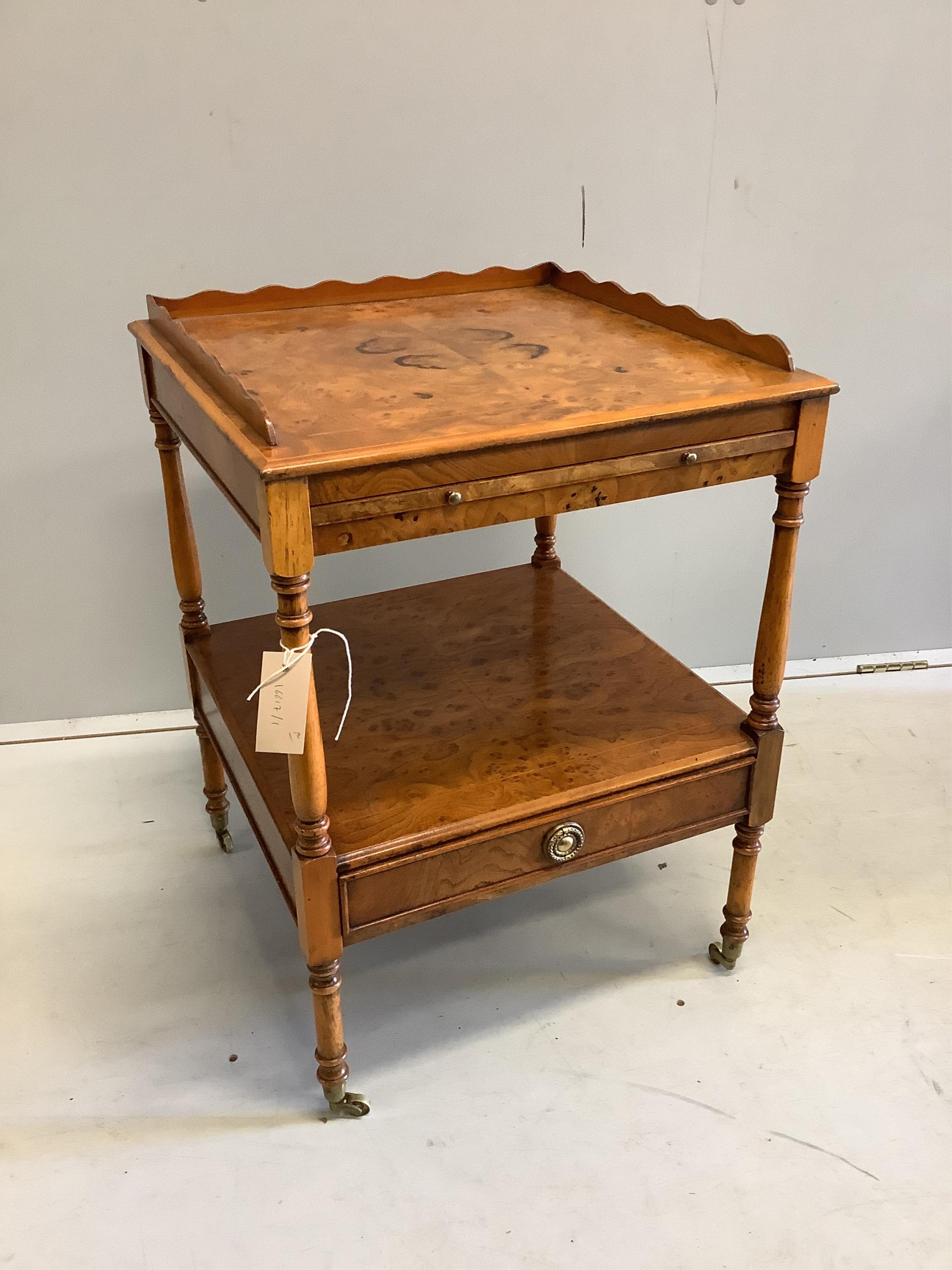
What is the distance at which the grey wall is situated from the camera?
1.92 metres

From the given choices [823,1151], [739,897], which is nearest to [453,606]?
[739,897]

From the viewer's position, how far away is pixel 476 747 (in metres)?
1.62

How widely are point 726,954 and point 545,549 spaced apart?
841mm

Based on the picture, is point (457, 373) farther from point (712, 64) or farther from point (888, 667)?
point (888, 667)

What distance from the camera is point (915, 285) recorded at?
233 centimetres

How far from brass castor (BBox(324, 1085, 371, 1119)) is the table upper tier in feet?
3.04

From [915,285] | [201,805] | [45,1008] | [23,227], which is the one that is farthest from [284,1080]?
[915,285]

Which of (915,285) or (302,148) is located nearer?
(302,148)

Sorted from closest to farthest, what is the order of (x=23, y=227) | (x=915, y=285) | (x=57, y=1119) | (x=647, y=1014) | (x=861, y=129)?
(x=57, y=1119), (x=647, y=1014), (x=23, y=227), (x=861, y=129), (x=915, y=285)

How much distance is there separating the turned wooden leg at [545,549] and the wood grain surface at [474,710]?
5cm

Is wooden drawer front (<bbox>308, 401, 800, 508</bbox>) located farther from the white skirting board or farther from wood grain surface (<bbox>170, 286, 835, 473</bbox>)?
the white skirting board

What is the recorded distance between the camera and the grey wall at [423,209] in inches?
75.7

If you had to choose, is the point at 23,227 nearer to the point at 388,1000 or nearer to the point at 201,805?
the point at 201,805

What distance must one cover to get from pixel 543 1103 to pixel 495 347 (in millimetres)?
1111
